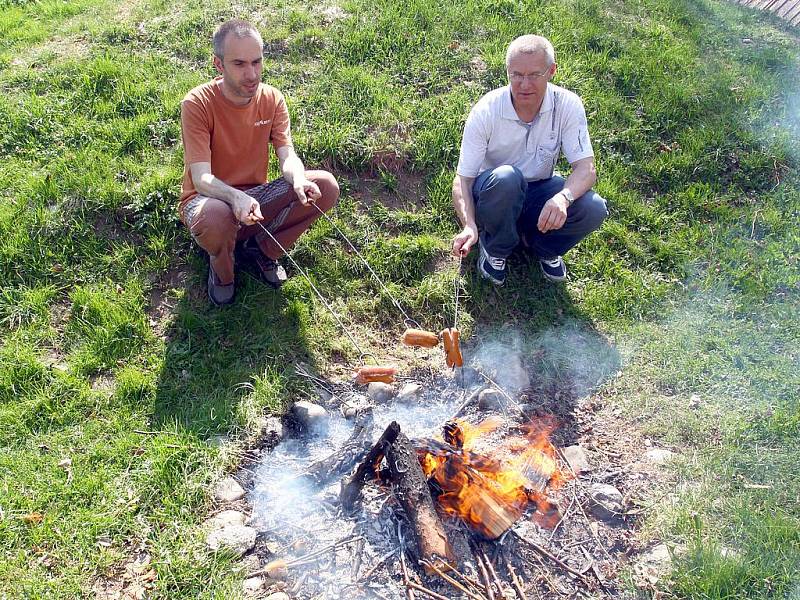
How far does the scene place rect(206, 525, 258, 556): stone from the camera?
3.19 m

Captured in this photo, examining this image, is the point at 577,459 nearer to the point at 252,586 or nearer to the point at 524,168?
the point at 252,586

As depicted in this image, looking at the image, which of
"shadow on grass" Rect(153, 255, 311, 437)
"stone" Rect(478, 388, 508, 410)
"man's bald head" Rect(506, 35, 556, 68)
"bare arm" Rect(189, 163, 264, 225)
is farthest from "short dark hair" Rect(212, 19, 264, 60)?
"stone" Rect(478, 388, 508, 410)

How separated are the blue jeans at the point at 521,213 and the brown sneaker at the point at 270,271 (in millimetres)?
1520

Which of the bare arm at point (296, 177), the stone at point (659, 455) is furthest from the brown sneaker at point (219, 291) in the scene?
the stone at point (659, 455)

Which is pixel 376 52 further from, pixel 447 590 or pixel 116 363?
pixel 447 590

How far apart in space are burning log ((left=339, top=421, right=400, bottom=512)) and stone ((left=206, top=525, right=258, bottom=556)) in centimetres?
50

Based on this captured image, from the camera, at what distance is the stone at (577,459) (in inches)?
144

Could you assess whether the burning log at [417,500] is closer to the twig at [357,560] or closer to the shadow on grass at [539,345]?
the twig at [357,560]

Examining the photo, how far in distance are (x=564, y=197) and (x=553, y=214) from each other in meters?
0.19

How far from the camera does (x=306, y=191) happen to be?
14.0ft

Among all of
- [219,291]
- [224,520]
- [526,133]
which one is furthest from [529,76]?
[224,520]

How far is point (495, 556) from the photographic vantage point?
10.5 feet

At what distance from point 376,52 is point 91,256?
135 inches

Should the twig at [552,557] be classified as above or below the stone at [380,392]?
above
